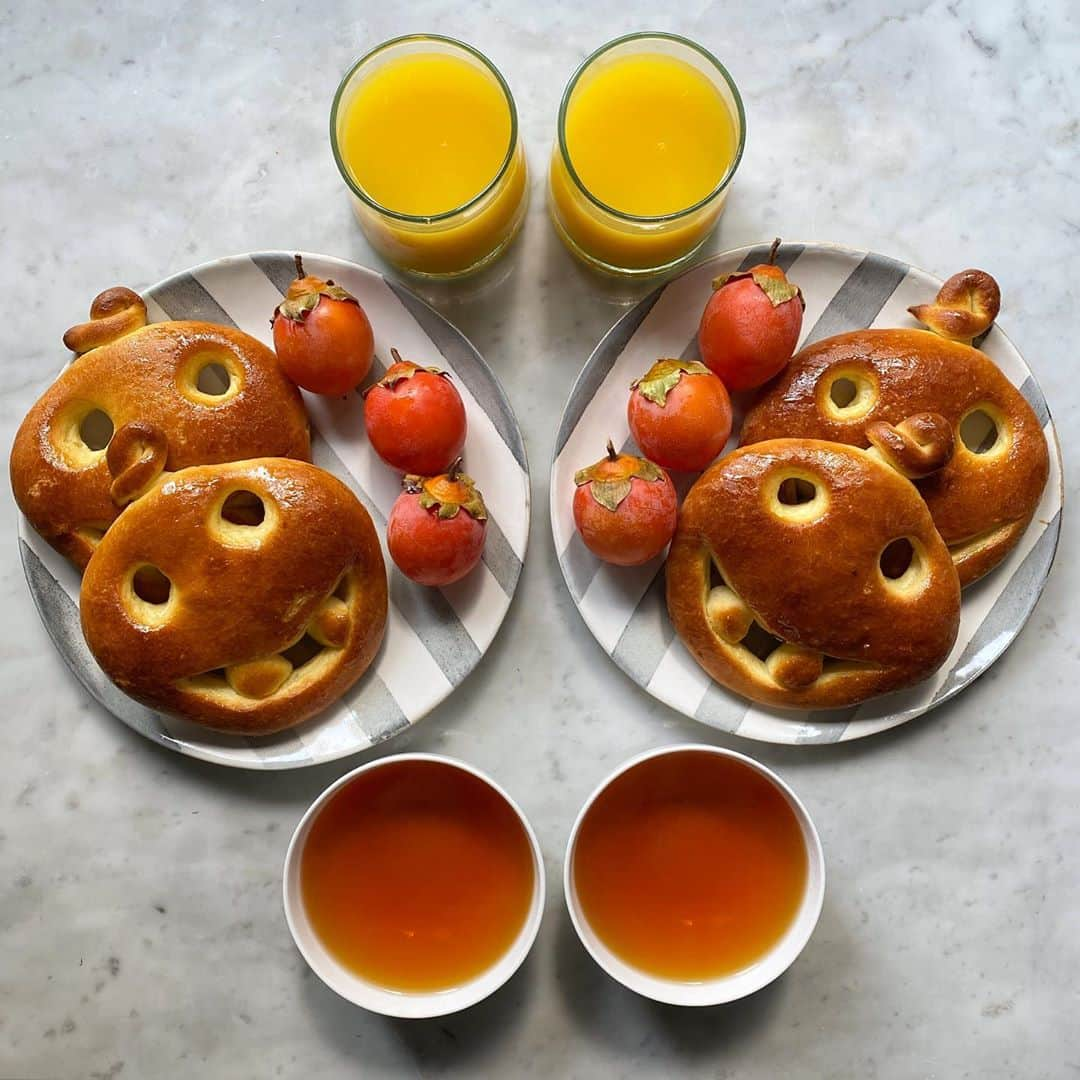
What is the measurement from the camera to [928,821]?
52.9 inches

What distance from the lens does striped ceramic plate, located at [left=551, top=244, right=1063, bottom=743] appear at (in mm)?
1254

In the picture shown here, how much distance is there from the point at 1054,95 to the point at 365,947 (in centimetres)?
155

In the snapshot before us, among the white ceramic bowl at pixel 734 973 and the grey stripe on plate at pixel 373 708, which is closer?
the white ceramic bowl at pixel 734 973

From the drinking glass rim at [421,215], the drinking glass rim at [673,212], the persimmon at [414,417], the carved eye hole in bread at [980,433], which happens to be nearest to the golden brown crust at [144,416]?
the persimmon at [414,417]

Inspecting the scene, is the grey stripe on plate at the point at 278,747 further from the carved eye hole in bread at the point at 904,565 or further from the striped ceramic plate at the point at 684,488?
the carved eye hole in bread at the point at 904,565

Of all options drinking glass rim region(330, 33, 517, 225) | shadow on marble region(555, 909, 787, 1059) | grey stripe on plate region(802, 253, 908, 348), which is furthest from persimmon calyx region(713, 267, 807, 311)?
shadow on marble region(555, 909, 787, 1059)

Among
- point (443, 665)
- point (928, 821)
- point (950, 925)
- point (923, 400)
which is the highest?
point (923, 400)

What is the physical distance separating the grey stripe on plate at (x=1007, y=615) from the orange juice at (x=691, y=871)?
323 mm

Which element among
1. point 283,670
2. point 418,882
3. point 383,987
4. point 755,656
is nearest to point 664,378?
point 755,656

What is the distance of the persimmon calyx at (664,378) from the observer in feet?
3.83

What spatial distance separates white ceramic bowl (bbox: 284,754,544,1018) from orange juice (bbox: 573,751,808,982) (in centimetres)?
8

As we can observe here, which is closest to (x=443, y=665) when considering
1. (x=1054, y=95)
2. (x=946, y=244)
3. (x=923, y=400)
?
(x=923, y=400)

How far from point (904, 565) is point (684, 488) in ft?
1.00

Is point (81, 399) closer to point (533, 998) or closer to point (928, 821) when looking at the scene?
point (533, 998)
